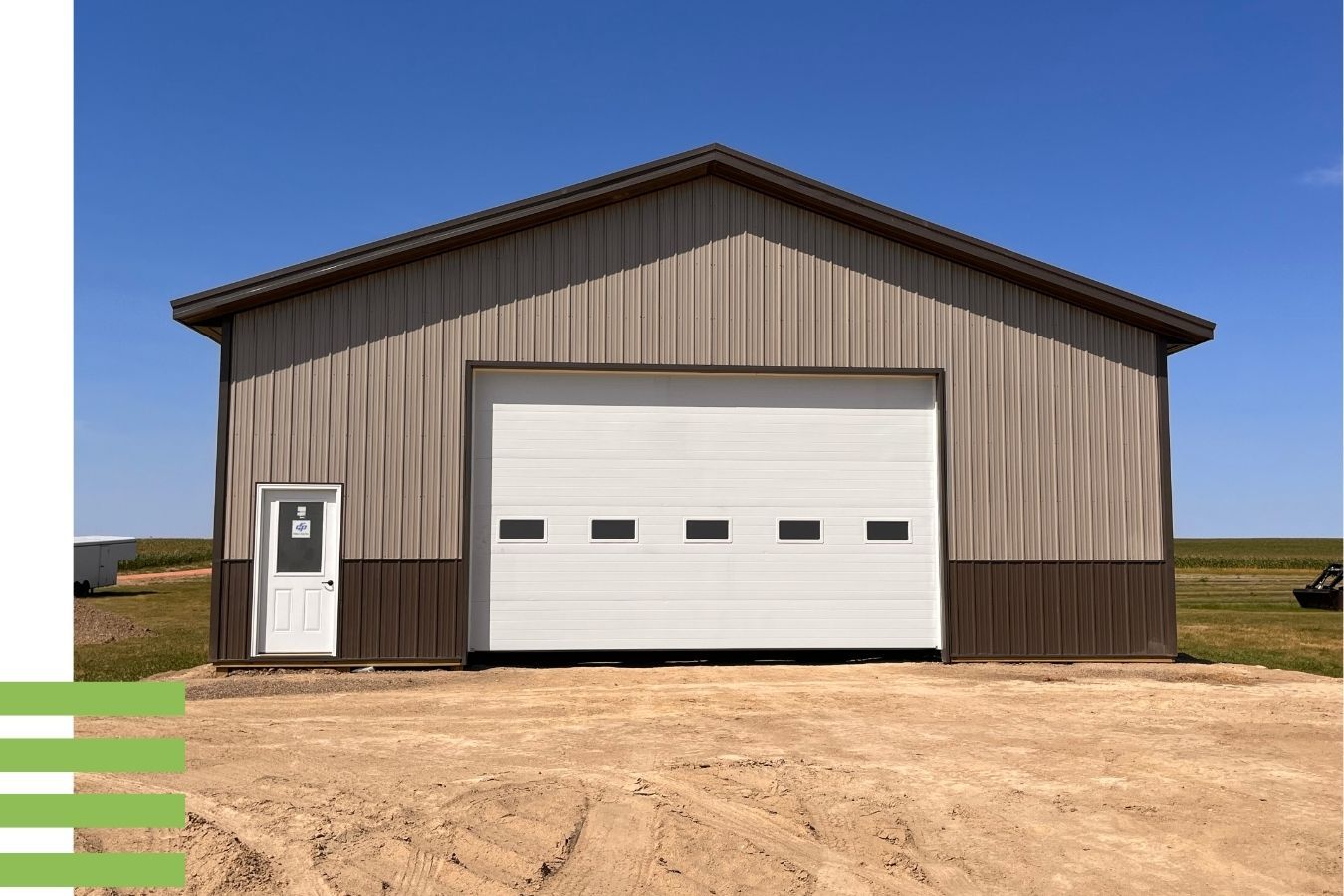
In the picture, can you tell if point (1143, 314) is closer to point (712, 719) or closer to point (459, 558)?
point (712, 719)

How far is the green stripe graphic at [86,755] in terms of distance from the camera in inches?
179

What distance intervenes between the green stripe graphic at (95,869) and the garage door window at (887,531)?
10.3m

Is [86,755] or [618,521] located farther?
[618,521]

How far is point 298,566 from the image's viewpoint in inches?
504

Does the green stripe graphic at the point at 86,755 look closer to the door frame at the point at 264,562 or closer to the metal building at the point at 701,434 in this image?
→ the door frame at the point at 264,562

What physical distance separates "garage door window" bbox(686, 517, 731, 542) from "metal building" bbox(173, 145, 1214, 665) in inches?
1.3

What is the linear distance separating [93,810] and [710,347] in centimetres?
957

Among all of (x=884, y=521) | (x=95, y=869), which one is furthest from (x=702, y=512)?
(x=95, y=869)

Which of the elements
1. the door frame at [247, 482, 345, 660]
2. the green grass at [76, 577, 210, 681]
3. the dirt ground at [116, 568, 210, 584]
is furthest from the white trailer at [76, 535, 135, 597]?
the door frame at [247, 482, 345, 660]

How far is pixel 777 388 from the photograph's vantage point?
45.4 ft

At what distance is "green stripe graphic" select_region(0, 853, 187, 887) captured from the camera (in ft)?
14.0

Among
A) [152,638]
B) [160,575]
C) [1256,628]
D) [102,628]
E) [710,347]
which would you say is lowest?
[160,575]

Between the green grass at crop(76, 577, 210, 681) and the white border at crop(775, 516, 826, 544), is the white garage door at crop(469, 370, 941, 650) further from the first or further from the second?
the green grass at crop(76, 577, 210, 681)

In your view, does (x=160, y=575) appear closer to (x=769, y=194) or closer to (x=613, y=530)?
(x=613, y=530)
